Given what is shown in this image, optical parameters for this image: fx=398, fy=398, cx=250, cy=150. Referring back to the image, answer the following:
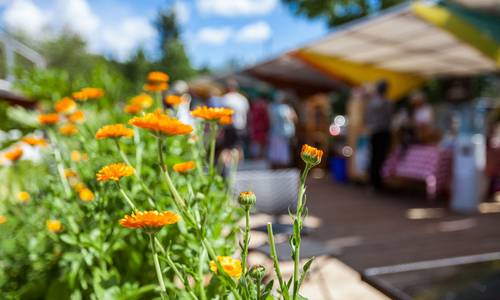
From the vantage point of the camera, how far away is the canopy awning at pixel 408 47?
4.12 m

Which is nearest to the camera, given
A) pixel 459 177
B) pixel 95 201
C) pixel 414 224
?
pixel 95 201

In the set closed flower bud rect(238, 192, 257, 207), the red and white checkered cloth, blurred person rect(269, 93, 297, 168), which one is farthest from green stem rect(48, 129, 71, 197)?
blurred person rect(269, 93, 297, 168)

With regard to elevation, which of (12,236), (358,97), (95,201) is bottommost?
(12,236)

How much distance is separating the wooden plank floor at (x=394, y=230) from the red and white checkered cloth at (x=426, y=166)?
27cm

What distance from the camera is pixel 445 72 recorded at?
8.02 metres

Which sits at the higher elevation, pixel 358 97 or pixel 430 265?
pixel 358 97

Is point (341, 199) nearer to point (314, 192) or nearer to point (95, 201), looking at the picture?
point (314, 192)

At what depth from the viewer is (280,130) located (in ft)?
20.7

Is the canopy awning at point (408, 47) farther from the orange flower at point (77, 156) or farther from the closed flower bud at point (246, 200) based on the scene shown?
the closed flower bud at point (246, 200)

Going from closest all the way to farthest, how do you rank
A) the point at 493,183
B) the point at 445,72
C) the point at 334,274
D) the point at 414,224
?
the point at 334,274
the point at 414,224
the point at 493,183
the point at 445,72

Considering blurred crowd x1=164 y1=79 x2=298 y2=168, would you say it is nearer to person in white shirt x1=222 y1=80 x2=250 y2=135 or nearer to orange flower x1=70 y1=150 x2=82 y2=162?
person in white shirt x1=222 y1=80 x2=250 y2=135

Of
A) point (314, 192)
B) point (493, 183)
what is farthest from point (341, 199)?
point (493, 183)

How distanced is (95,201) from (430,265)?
3.45ft

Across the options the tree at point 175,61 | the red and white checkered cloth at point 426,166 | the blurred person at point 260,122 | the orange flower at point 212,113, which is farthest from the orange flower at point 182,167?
the tree at point 175,61
